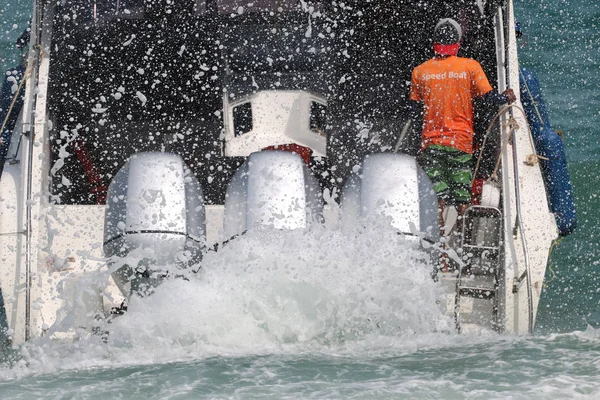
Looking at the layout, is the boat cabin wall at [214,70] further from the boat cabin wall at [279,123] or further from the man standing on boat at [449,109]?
the man standing on boat at [449,109]

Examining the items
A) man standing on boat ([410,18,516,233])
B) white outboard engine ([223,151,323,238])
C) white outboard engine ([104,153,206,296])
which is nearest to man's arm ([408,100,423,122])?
man standing on boat ([410,18,516,233])

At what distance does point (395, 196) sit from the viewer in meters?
4.97

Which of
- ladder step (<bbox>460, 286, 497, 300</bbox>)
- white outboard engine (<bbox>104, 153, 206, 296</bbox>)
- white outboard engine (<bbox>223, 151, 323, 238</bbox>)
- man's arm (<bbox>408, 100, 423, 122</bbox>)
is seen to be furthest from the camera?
man's arm (<bbox>408, 100, 423, 122</bbox>)

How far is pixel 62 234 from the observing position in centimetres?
547

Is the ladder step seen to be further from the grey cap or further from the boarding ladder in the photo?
the grey cap

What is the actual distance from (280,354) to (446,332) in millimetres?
910

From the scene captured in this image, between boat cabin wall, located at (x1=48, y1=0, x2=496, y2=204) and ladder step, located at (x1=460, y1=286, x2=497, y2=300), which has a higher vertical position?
boat cabin wall, located at (x1=48, y1=0, x2=496, y2=204)

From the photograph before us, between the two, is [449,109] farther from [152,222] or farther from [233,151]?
[152,222]

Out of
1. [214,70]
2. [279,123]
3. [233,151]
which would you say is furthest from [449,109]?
[214,70]

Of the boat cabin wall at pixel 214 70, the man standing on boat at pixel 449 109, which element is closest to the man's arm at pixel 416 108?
the man standing on boat at pixel 449 109

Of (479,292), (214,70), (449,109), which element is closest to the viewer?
(479,292)

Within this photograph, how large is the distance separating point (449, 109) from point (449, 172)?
1.29ft

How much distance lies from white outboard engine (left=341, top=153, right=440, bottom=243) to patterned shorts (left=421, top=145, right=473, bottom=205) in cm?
54

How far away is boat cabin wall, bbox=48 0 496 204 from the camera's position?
6562 mm
